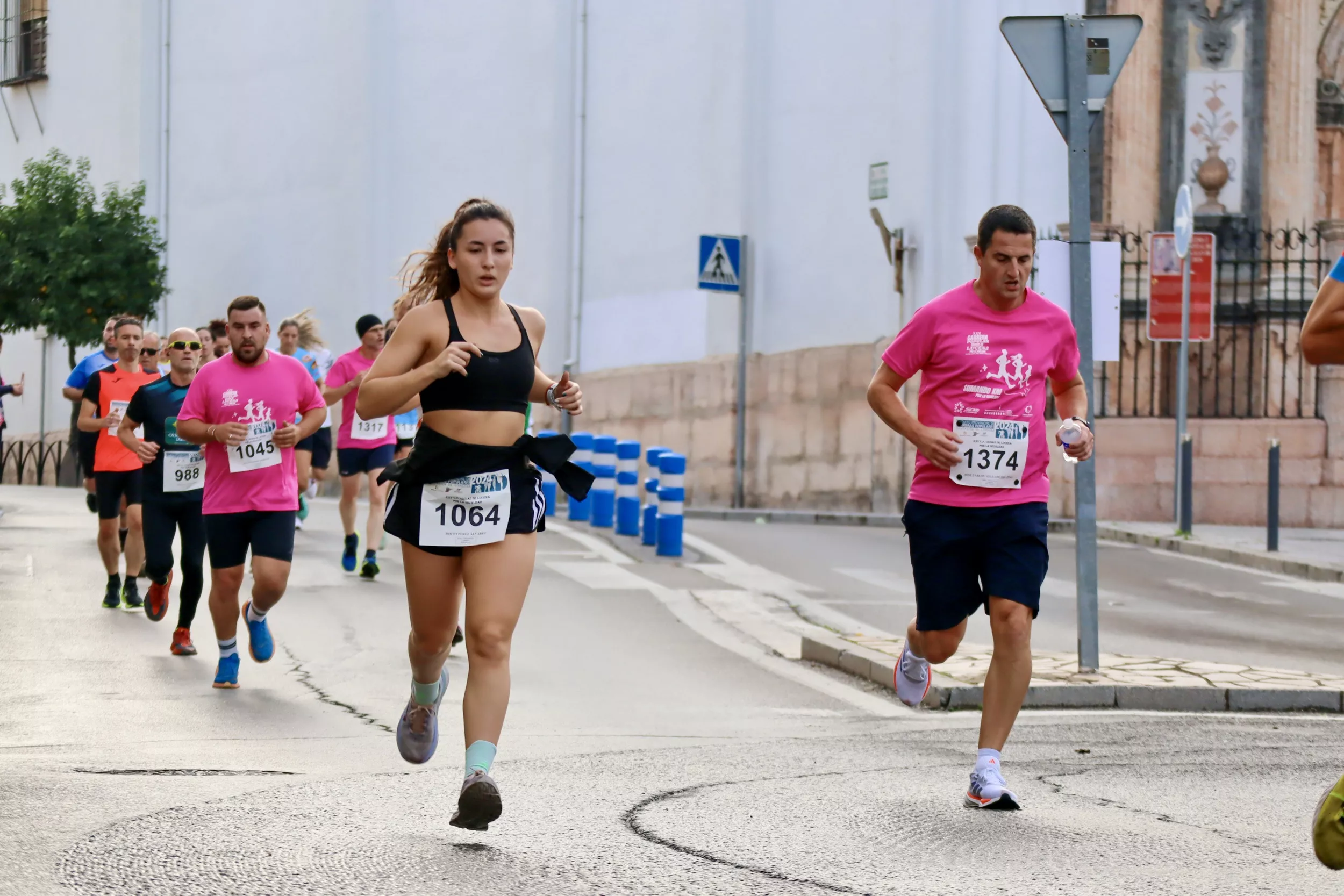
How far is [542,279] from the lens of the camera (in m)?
27.7

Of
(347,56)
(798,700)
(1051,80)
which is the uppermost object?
(347,56)

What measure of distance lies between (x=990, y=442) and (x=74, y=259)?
2815 cm

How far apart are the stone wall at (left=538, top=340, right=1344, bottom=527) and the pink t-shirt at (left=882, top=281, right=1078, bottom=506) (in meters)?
13.0

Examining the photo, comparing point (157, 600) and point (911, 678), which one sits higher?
point (911, 678)

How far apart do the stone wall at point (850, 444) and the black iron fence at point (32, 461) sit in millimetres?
11788

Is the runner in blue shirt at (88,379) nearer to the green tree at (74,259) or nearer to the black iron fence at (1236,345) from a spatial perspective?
the black iron fence at (1236,345)

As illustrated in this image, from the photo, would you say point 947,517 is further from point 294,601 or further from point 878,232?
point 878,232

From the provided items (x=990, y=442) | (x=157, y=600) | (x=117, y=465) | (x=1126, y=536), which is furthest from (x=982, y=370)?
(x=1126, y=536)

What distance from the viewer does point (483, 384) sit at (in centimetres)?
556

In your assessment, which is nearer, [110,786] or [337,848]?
[337,848]

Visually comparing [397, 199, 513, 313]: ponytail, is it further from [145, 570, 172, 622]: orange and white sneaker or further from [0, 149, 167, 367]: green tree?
[0, 149, 167, 367]: green tree

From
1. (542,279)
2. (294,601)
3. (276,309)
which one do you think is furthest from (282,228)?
(294,601)

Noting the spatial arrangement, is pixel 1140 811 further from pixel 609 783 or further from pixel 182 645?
pixel 182 645

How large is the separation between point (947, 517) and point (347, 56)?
2533 centimetres
